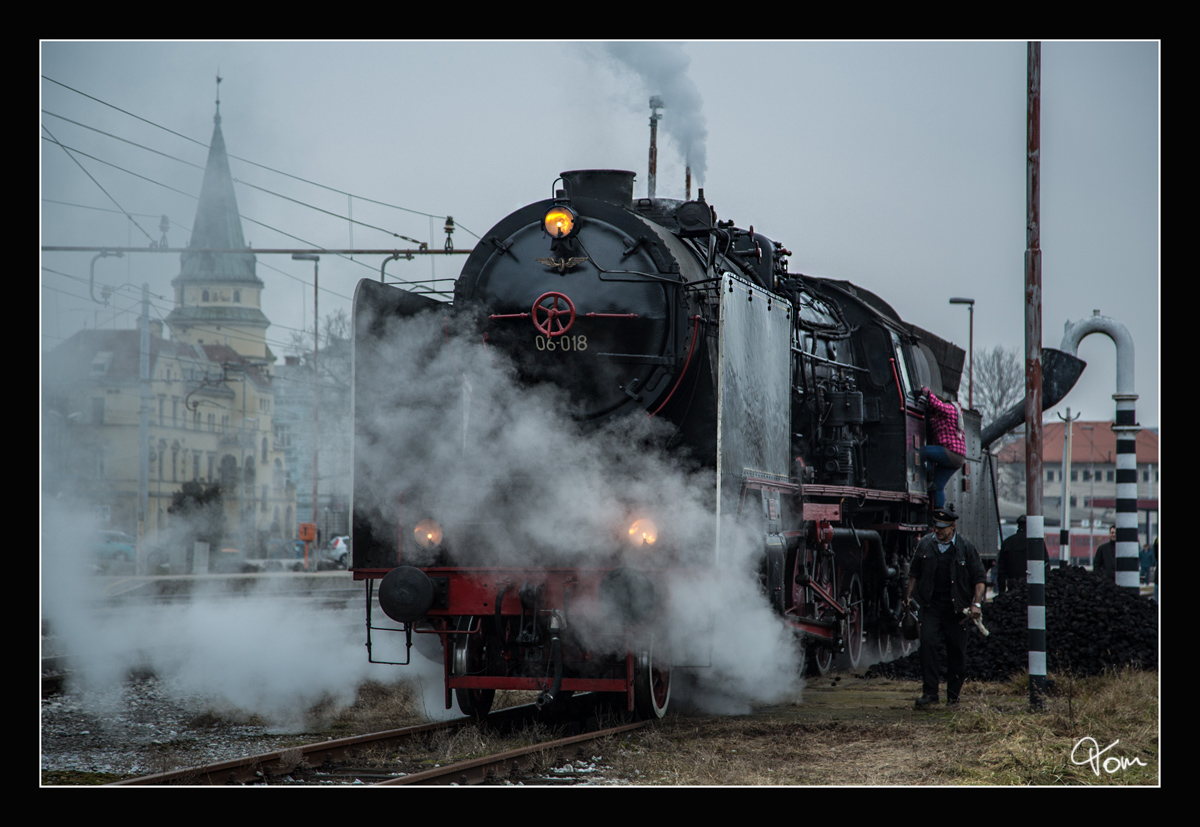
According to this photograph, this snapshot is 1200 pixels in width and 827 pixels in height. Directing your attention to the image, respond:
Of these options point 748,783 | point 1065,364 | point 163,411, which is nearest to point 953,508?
point 1065,364

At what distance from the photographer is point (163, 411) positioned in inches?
779

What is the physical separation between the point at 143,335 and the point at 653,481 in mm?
12219

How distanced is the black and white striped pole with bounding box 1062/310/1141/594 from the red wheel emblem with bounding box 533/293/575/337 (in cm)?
751

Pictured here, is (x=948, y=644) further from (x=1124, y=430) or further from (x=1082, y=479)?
(x=1082, y=479)

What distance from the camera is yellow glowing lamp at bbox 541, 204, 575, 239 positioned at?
696 cm

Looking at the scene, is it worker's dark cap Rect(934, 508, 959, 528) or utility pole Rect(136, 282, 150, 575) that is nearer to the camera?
worker's dark cap Rect(934, 508, 959, 528)

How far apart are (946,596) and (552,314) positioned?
366cm

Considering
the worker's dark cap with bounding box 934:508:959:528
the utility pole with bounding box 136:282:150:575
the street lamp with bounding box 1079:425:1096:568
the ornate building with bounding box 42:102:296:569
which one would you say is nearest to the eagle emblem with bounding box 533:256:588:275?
the worker's dark cap with bounding box 934:508:959:528

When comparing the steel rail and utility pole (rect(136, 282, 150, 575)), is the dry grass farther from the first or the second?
utility pole (rect(136, 282, 150, 575))

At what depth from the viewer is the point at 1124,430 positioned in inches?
476

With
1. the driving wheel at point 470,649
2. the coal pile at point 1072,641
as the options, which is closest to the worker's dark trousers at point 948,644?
the coal pile at point 1072,641

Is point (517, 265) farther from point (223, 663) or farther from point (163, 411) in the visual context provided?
point (163, 411)

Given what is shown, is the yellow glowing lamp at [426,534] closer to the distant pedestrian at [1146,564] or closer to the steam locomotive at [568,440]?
the steam locomotive at [568,440]

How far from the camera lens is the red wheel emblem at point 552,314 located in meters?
6.94
